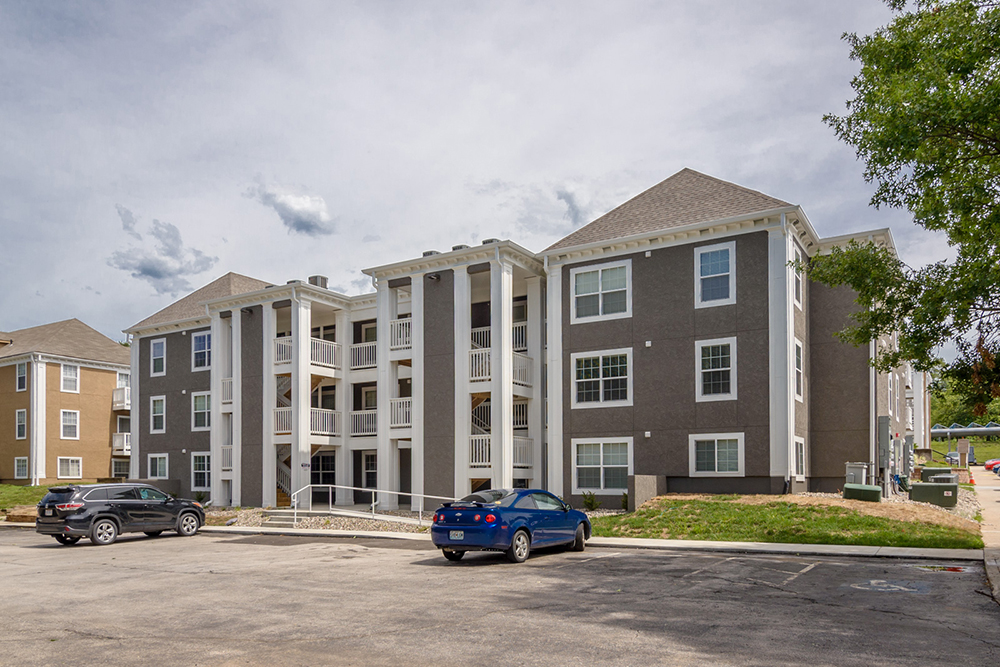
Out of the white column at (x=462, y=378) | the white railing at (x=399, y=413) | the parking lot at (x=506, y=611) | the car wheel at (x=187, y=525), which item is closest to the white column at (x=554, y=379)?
the white column at (x=462, y=378)

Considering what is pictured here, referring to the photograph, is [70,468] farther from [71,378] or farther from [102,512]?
[102,512]

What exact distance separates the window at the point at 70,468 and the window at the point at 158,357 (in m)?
11.6

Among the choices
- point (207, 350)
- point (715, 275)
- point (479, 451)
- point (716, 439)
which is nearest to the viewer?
point (716, 439)

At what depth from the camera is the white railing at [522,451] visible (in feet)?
89.6

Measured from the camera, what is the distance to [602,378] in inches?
1035

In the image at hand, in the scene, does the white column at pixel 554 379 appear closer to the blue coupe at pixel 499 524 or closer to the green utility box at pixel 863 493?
the green utility box at pixel 863 493

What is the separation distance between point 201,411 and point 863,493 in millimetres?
28024

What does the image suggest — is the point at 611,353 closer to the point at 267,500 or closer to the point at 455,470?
the point at 455,470

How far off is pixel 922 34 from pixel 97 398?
155ft

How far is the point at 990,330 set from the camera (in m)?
14.6

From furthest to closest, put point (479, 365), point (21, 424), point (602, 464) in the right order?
1. point (21, 424)
2. point (479, 365)
3. point (602, 464)

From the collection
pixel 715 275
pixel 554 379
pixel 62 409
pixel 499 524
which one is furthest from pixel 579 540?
pixel 62 409

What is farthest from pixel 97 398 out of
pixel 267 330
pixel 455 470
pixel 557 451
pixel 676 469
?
pixel 676 469

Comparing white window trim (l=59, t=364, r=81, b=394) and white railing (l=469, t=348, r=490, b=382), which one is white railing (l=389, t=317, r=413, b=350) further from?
white window trim (l=59, t=364, r=81, b=394)
